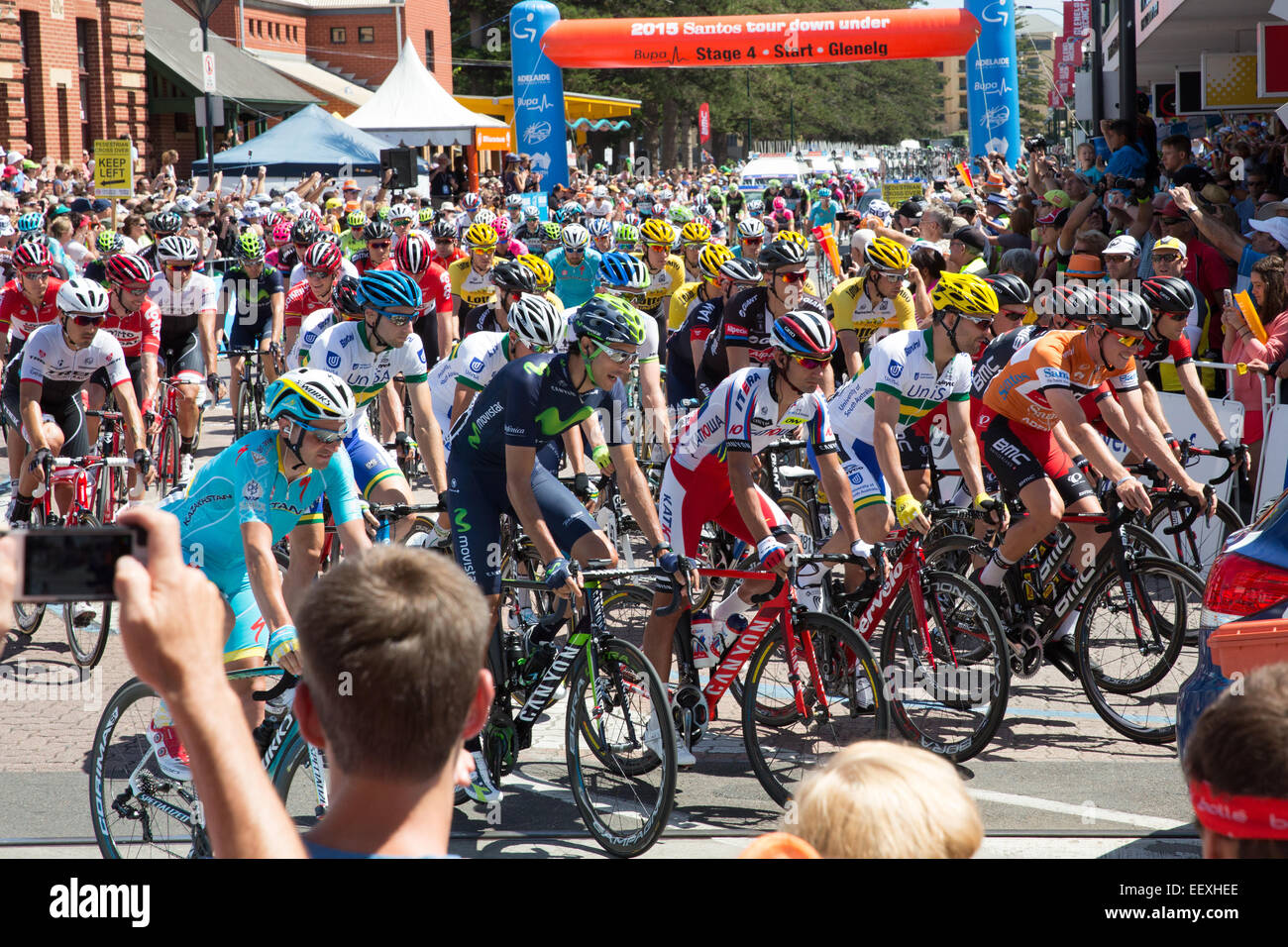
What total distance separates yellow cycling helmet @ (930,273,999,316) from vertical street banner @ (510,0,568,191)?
26455 mm

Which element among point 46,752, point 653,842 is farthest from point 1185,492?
point 46,752

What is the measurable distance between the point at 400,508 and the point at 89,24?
38.7 m

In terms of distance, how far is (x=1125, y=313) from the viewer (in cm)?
684

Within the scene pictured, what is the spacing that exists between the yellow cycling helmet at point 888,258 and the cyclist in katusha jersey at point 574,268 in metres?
4.92

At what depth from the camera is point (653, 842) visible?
5.23 meters

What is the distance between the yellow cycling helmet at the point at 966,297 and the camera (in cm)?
720

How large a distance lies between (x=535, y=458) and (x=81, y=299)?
13.5ft

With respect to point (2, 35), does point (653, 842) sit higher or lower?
lower

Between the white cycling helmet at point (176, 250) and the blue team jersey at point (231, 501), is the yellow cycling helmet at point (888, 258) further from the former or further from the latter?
the white cycling helmet at point (176, 250)

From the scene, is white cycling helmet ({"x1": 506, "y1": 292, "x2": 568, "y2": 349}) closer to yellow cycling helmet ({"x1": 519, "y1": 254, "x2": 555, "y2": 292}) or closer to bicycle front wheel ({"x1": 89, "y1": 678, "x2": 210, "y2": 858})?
bicycle front wheel ({"x1": 89, "y1": 678, "x2": 210, "y2": 858})

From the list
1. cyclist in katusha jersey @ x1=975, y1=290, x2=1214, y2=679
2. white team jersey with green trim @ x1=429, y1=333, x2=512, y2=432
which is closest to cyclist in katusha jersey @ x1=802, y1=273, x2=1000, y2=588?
cyclist in katusha jersey @ x1=975, y1=290, x2=1214, y2=679
